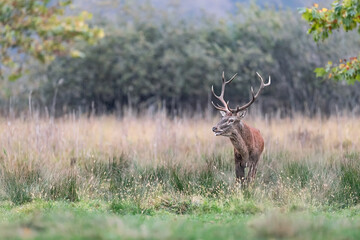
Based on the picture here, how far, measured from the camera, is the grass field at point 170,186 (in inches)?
240

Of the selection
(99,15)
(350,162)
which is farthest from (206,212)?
(99,15)

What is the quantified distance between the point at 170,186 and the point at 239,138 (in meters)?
1.47

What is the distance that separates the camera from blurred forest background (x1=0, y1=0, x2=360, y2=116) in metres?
23.9

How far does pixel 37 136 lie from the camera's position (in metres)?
12.0

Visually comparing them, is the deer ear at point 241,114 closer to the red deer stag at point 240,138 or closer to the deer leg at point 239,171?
the red deer stag at point 240,138

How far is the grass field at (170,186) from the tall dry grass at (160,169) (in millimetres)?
21

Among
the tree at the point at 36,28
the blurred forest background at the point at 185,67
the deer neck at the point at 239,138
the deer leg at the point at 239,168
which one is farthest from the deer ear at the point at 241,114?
the blurred forest background at the point at 185,67

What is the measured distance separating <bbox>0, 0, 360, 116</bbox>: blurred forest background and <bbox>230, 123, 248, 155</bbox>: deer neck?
533 inches

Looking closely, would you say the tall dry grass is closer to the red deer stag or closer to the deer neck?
the red deer stag

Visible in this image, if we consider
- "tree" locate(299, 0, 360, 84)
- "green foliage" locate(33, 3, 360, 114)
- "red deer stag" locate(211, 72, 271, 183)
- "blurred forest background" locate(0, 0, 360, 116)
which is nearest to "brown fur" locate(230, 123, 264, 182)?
"red deer stag" locate(211, 72, 271, 183)

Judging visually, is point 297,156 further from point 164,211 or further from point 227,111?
point 164,211

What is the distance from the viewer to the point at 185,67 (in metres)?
24.6

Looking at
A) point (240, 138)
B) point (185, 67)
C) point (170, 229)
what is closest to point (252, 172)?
point (240, 138)

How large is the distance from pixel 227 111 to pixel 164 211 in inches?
83.3
